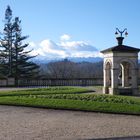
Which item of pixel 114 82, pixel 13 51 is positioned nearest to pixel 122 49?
pixel 114 82

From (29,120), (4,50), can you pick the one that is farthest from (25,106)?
(4,50)

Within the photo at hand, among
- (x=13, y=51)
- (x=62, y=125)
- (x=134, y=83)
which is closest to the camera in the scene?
(x=62, y=125)

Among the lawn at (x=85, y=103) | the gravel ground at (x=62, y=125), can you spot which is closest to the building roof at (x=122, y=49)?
the lawn at (x=85, y=103)

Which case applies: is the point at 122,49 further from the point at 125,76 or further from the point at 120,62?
the point at 125,76

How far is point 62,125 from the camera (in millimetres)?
13719

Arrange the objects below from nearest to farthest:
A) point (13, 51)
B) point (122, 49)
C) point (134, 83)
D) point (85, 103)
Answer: point (85, 103)
point (122, 49)
point (134, 83)
point (13, 51)

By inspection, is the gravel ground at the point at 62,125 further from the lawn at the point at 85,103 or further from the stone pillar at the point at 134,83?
the stone pillar at the point at 134,83

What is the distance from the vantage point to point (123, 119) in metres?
15.5

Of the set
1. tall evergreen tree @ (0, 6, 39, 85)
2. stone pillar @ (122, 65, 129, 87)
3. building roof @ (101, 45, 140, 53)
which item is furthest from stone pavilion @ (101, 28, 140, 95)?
tall evergreen tree @ (0, 6, 39, 85)

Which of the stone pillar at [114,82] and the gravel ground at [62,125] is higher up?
the stone pillar at [114,82]

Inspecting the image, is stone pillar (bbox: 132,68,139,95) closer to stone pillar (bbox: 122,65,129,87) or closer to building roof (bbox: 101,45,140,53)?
building roof (bbox: 101,45,140,53)

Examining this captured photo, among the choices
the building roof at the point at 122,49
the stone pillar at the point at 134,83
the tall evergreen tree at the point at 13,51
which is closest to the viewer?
the building roof at the point at 122,49

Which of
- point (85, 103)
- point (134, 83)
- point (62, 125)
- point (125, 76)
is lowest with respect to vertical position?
point (62, 125)

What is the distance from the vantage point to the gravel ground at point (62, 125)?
11.7m
